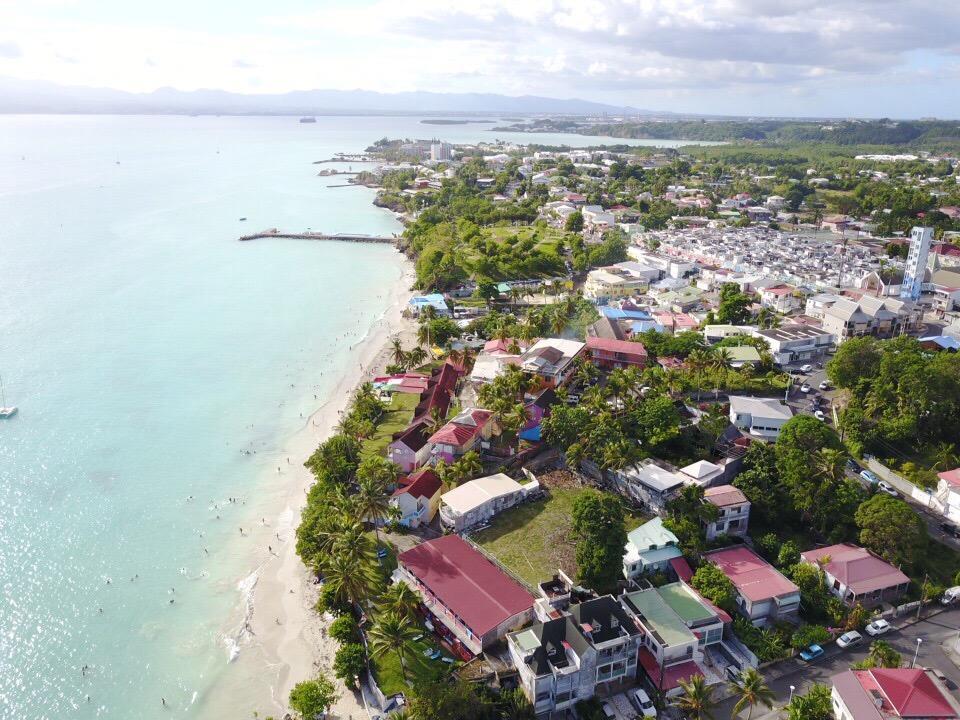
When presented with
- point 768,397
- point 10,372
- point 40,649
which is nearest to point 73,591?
point 40,649

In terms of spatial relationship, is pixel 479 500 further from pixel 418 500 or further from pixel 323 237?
pixel 323 237

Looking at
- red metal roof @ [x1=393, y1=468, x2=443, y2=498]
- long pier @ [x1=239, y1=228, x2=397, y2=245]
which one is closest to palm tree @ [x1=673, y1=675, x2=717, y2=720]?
red metal roof @ [x1=393, y1=468, x2=443, y2=498]

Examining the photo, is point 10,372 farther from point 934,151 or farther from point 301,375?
point 934,151

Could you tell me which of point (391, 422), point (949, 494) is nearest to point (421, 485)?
point (391, 422)

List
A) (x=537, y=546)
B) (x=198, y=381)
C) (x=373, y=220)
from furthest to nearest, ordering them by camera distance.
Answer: (x=373, y=220) → (x=198, y=381) → (x=537, y=546)

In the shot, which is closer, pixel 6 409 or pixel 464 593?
pixel 464 593

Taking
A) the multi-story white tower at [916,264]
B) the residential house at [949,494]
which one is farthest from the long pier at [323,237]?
the residential house at [949,494]
